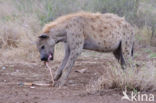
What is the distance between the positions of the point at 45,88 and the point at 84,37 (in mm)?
1305

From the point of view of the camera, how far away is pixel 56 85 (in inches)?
255

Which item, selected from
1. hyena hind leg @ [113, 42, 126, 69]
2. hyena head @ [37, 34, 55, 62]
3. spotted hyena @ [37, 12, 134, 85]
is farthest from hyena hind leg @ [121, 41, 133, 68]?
hyena head @ [37, 34, 55, 62]

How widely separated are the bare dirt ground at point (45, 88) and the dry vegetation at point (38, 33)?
0.26 metres

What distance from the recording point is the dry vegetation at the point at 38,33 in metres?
5.77

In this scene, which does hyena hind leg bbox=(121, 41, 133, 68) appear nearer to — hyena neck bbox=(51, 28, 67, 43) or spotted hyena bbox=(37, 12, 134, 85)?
spotted hyena bbox=(37, 12, 134, 85)

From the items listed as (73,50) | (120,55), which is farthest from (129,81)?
(120,55)

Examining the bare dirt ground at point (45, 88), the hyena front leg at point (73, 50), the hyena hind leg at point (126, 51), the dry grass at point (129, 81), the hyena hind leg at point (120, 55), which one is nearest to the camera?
the bare dirt ground at point (45, 88)

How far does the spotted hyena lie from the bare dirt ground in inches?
18.3

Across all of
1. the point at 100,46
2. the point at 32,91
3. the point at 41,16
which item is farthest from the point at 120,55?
the point at 41,16

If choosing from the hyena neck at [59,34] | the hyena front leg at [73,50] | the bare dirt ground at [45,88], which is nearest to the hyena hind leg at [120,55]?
the bare dirt ground at [45,88]

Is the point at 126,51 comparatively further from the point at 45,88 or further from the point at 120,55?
the point at 45,88

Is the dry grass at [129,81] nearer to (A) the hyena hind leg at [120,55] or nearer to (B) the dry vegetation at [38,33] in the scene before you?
(B) the dry vegetation at [38,33]

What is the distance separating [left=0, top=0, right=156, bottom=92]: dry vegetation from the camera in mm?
5770

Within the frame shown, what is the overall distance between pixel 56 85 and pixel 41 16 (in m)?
5.40
